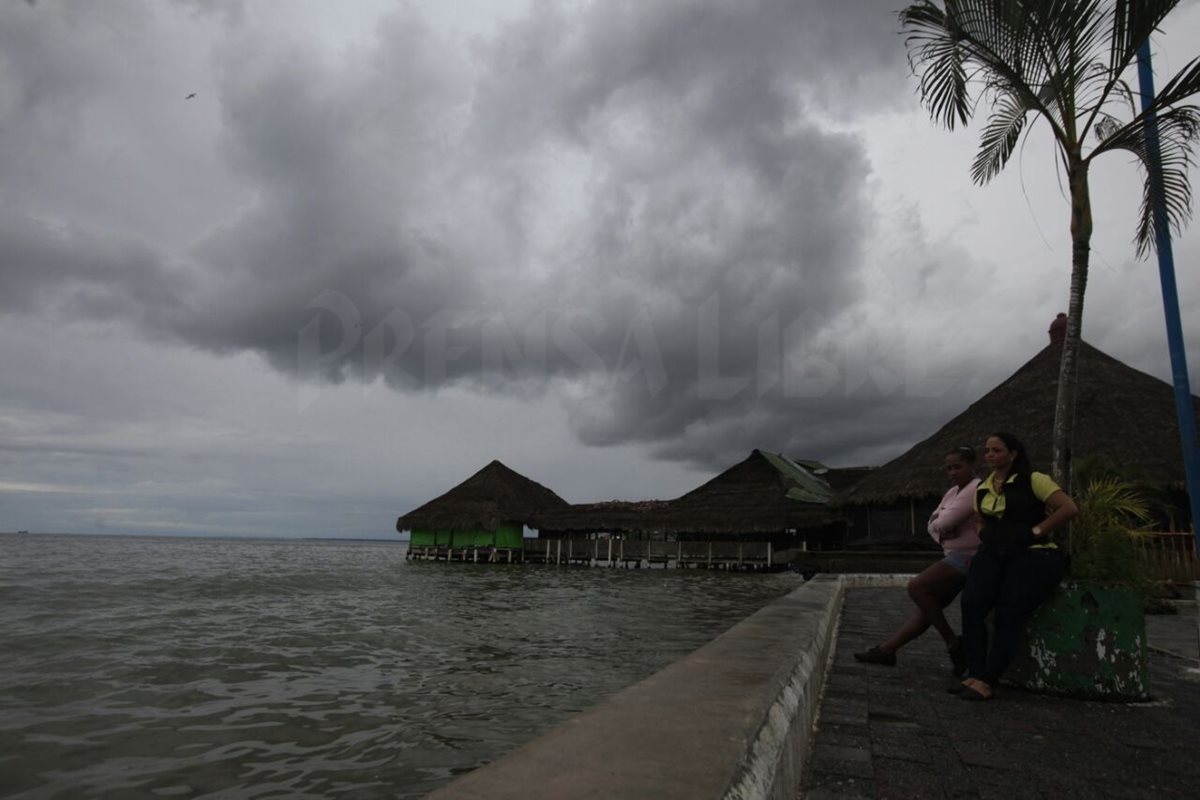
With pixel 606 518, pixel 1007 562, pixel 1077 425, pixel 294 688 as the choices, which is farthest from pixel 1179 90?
pixel 606 518

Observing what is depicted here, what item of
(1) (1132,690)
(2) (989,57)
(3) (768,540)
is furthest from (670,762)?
(3) (768,540)

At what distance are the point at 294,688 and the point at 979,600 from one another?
5527 millimetres

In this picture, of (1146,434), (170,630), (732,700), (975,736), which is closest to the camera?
(732,700)

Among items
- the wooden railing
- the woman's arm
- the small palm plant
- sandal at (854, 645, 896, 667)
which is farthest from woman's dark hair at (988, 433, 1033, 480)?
the wooden railing

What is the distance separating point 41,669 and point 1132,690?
9448 mm

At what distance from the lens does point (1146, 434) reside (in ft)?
54.8

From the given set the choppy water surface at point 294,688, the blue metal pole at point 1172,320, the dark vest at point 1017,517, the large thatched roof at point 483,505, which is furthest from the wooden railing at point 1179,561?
the large thatched roof at point 483,505

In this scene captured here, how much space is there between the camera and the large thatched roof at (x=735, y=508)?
28381 mm

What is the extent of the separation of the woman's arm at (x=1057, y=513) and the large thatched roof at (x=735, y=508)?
24.5 m

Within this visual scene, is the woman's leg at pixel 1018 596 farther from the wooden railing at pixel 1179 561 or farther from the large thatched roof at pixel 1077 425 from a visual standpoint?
the large thatched roof at pixel 1077 425

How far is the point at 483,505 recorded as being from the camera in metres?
36.1

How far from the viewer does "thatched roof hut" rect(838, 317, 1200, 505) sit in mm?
16250

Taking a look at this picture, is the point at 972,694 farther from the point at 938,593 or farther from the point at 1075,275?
the point at 1075,275

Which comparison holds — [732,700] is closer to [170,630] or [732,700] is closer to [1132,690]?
[1132,690]
